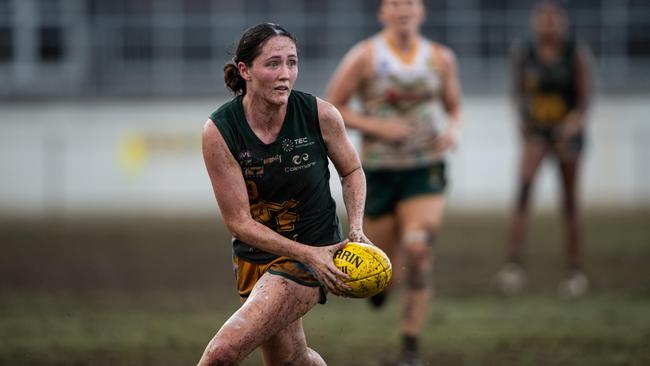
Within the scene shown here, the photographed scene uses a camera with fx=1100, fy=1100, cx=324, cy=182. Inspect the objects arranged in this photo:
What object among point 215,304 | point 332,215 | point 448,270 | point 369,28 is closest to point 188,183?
point 369,28

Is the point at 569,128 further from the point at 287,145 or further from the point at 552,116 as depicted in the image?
the point at 287,145

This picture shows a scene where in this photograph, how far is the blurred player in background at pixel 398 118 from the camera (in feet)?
26.5

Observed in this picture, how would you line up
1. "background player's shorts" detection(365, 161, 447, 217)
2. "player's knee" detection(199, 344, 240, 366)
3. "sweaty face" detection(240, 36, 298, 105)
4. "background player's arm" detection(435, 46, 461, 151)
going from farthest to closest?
"background player's arm" detection(435, 46, 461, 151) → "background player's shorts" detection(365, 161, 447, 217) → "sweaty face" detection(240, 36, 298, 105) → "player's knee" detection(199, 344, 240, 366)

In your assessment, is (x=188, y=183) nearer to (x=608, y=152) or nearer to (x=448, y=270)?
(x=608, y=152)

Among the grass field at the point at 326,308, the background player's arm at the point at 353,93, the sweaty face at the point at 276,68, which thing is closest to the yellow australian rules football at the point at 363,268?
the sweaty face at the point at 276,68

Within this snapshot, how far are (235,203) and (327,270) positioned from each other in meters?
0.54

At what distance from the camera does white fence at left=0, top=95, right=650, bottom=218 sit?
80.8ft

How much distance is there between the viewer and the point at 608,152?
24656mm

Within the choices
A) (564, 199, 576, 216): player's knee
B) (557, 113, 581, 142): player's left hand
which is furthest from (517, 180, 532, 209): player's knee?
(557, 113, 581, 142): player's left hand

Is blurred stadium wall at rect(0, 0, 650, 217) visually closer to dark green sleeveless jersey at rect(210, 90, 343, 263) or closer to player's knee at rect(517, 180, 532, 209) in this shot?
player's knee at rect(517, 180, 532, 209)

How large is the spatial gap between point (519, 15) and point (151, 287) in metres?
16.9

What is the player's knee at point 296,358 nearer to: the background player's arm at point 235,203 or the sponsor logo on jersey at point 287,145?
the background player's arm at point 235,203

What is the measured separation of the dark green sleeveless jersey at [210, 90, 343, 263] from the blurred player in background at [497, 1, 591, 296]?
620cm

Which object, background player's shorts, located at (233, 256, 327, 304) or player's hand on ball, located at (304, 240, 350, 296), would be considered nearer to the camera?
player's hand on ball, located at (304, 240, 350, 296)
